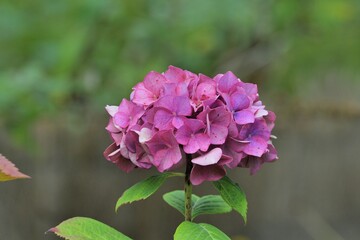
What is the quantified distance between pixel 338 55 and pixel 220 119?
2173 millimetres

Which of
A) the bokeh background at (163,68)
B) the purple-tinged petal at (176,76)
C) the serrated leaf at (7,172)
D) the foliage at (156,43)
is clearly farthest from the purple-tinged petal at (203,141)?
the bokeh background at (163,68)

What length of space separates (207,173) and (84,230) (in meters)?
0.18

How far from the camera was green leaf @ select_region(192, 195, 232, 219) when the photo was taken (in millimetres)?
1047

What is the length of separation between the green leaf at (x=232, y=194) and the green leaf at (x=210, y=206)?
10cm

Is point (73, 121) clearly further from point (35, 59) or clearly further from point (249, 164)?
point (249, 164)

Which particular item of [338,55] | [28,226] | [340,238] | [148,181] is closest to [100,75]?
[28,226]

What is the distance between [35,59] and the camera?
9.85ft

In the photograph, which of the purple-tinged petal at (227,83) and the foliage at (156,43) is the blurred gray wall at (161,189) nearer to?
the foliage at (156,43)

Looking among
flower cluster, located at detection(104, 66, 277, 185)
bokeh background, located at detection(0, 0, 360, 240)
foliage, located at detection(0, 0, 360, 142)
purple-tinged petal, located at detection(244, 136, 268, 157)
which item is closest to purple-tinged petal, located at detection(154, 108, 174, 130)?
flower cluster, located at detection(104, 66, 277, 185)

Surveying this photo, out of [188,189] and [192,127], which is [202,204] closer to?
[188,189]

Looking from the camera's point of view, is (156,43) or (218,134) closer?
(218,134)

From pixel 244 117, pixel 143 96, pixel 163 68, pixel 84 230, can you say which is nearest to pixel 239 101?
pixel 244 117

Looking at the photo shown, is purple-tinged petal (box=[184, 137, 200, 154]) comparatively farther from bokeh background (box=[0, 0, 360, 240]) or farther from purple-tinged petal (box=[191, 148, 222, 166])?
bokeh background (box=[0, 0, 360, 240])

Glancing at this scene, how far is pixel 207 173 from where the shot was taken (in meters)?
0.90
